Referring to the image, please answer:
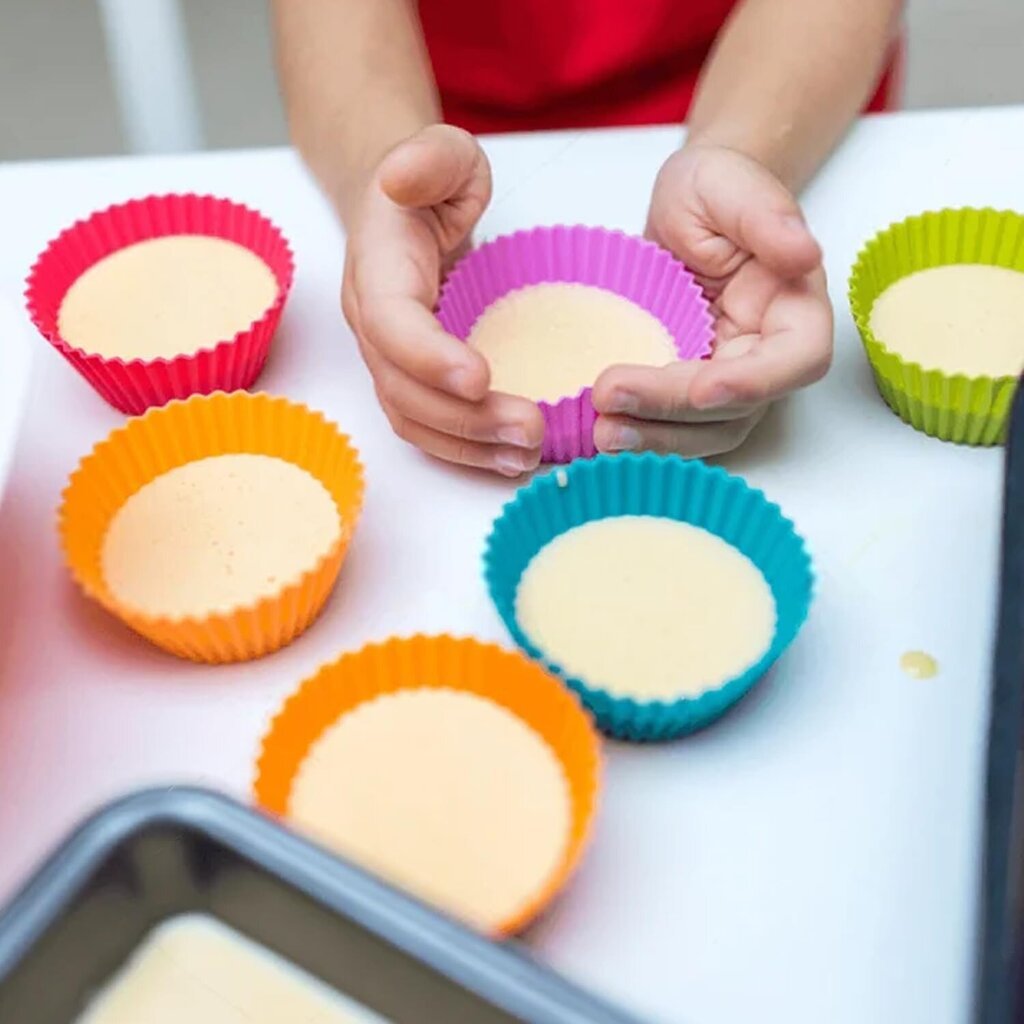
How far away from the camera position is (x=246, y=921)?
386mm

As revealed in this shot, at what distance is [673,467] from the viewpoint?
60cm

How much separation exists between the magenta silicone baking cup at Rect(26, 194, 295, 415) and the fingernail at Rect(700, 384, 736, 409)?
0.75ft

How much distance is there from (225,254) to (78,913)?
472 millimetres

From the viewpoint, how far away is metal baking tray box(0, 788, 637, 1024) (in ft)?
1.05

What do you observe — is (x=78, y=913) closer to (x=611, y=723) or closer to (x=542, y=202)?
(x=611, y=723)

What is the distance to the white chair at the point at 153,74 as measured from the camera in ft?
3.36

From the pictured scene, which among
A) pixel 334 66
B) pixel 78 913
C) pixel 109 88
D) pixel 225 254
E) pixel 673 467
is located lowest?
pixel 78 913

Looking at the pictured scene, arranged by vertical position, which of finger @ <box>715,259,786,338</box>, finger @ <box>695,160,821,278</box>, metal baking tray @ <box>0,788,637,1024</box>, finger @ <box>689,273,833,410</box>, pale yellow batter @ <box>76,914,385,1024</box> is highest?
finger @ <box>695,160,821,278</box>

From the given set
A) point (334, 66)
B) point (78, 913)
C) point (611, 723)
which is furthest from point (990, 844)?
point (334, 66)

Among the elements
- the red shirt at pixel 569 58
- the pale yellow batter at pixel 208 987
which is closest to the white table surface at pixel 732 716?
the pale yellow batter at pixel 208 987

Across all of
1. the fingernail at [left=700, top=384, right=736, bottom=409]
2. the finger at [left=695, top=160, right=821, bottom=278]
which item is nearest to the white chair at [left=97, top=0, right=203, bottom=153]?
the finger at [left=695, top=160, right=821, bottom=278]

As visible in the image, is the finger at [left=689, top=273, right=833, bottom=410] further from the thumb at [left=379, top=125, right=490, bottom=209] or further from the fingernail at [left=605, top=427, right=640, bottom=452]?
the thumb at [left=379, top=125, right=490, bottom=209]

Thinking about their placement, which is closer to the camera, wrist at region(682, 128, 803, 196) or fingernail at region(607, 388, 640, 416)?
fingernail at region(607, 388, 640, 416)

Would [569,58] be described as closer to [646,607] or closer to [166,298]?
[166,298]
